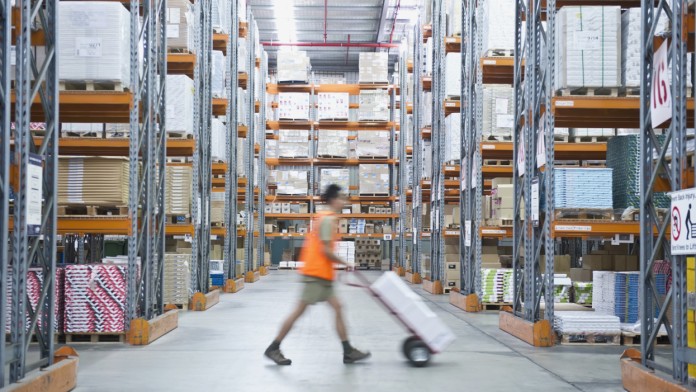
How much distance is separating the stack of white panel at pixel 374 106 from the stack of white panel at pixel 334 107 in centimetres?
62

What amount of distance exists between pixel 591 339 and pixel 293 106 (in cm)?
1621

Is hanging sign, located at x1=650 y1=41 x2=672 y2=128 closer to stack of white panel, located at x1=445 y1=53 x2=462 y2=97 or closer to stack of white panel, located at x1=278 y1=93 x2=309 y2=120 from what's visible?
stack of white panel, located at x1=445 y1=53 x2=462 y2=97

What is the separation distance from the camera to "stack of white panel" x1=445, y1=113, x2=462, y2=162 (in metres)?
12.7

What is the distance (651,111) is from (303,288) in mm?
3062

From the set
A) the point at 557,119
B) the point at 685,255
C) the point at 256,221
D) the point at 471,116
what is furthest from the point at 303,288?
the point at 256,221

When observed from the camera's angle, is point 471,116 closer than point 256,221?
Yes

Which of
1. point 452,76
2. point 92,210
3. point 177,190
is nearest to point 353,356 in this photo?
point 92,210

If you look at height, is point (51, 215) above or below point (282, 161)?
below

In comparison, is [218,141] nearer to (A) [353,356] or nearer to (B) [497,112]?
(B) [497,112]

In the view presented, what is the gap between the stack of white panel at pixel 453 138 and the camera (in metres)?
12.7

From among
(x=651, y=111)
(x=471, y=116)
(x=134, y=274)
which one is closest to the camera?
(x=651, y=111)

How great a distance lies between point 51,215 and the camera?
17.3ft

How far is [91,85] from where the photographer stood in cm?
750

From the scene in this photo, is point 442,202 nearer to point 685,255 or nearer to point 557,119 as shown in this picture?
point 557,119
